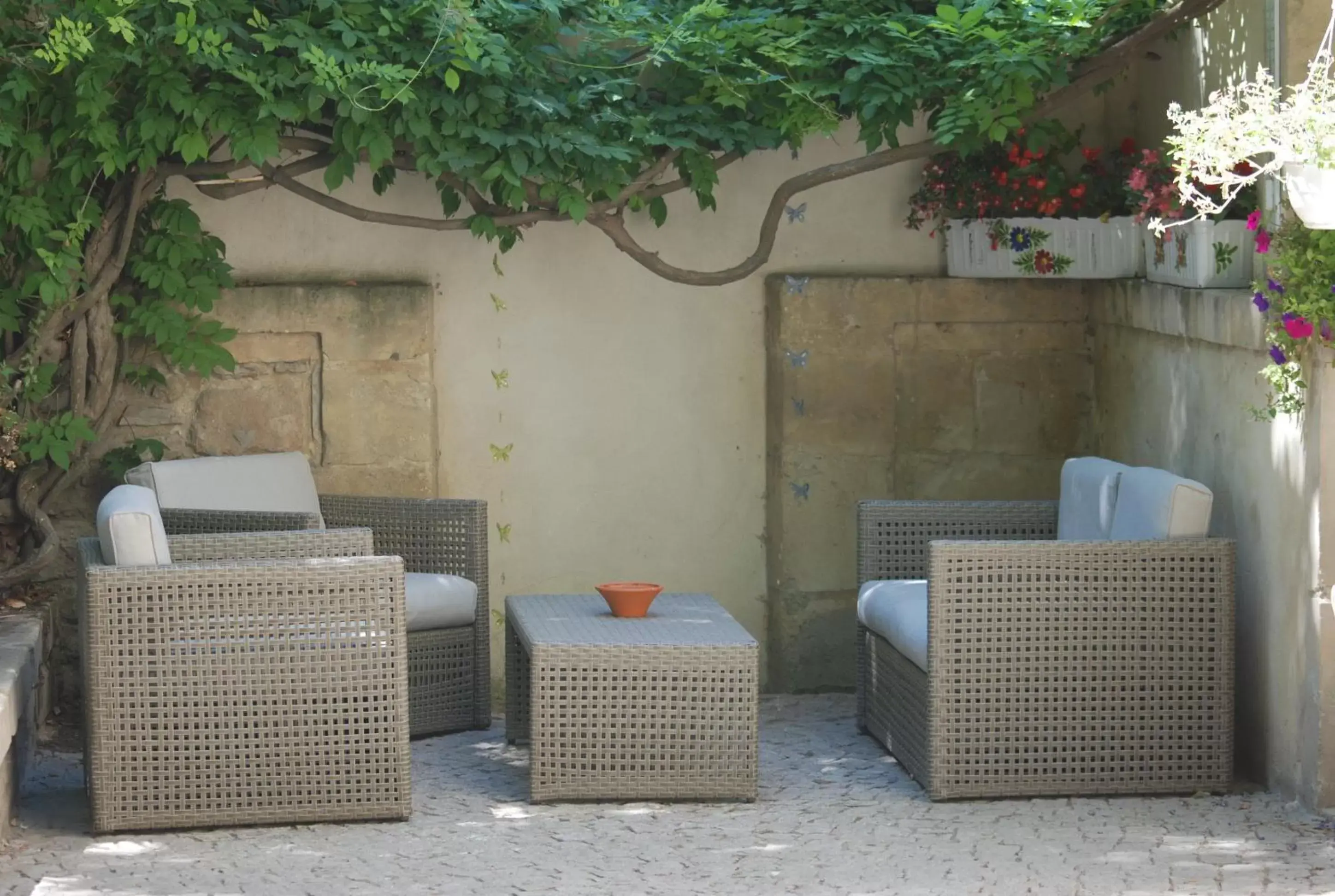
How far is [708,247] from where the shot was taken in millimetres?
6398

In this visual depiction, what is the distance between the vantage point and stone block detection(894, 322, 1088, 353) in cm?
638

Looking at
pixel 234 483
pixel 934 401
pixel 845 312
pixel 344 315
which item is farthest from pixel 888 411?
pixel 234 483

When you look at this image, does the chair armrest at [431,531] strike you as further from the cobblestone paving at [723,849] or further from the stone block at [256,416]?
the cobblestone paving at [723,849]

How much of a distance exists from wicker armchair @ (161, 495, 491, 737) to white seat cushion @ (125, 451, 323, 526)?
→ 0.12 meters

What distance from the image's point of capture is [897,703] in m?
5.21

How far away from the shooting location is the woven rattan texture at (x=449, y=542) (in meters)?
5.77

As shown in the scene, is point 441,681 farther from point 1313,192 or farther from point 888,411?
point 1313,192

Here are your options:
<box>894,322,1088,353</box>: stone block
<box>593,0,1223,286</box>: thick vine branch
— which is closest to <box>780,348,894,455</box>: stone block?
<box>894,322,1088,353</box>: stone block

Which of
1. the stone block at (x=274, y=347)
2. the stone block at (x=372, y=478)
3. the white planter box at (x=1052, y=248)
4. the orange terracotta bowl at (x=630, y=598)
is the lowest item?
the orange terracotta bowl at (x=630, y=598)

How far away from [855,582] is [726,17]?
2.04 m

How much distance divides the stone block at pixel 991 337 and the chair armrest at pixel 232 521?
220 cm

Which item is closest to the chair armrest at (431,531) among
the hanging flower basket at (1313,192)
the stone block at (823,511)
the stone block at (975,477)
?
the stone block at (823,511)

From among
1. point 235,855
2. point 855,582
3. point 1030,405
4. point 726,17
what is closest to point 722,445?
point 855,582

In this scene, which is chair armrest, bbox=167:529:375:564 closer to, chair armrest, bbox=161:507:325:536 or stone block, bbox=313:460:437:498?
chair armrest, bbox=161:507:325:536
